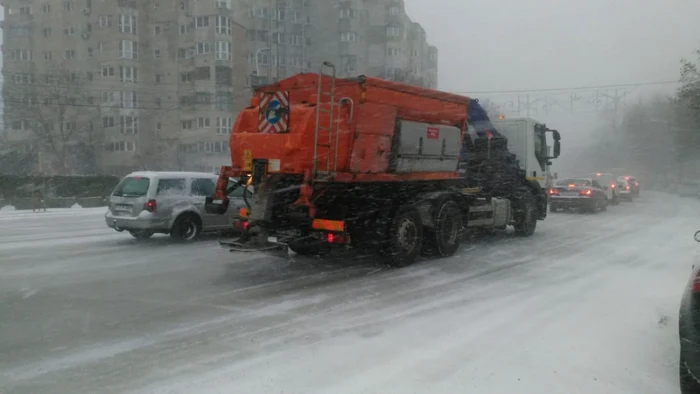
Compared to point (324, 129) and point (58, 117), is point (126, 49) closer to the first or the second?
point (58, 117)

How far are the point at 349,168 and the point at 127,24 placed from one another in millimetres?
57512

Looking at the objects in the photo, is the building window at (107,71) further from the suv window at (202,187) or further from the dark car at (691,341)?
the dark car at (691,341)

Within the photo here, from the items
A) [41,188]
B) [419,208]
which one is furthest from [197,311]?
[41,188]

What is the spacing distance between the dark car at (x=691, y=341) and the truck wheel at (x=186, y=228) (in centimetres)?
1063

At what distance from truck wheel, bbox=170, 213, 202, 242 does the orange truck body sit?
385 centimetres

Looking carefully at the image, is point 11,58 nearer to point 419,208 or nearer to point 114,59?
point 114,59

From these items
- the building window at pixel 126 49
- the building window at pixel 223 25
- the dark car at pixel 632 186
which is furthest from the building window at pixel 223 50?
the dark car at pixel 632 186

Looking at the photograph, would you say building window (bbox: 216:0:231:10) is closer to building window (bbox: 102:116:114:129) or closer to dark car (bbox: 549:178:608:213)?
building window (bbox: 102:116:114:129)

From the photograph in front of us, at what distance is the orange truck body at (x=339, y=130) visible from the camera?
8.51 m

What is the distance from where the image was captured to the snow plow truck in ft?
28.1

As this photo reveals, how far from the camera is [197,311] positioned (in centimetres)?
680

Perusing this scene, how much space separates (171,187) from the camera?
12.8 metres

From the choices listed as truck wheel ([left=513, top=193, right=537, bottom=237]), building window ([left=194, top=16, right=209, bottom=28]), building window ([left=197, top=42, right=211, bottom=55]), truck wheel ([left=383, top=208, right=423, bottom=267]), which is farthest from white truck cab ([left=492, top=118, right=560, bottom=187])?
building window ([left=194, top=16, right=209, bottom=28])

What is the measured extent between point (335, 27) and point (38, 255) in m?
53.9
